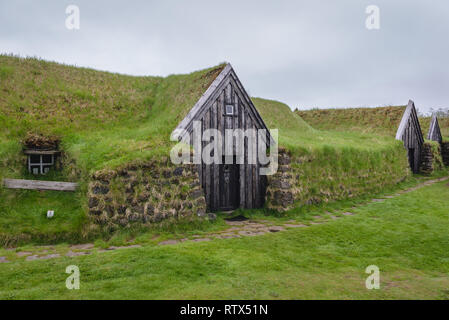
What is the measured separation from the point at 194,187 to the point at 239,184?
8.26 ft

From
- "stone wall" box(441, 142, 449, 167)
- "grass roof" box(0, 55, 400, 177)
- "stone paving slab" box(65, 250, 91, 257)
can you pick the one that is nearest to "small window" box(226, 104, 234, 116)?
"grass roof" box(0, 55, 400, 177)

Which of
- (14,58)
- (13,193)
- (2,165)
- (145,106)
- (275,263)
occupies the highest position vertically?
(14,58)

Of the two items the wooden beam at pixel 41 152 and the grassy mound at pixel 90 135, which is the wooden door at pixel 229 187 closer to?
the grassy mound at pixel 90 135

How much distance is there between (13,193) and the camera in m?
8.60

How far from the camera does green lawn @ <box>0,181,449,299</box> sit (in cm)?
450

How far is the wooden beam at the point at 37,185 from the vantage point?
8678 mm

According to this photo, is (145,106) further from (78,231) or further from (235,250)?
(235,250)

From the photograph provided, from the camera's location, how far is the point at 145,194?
27.5 ft

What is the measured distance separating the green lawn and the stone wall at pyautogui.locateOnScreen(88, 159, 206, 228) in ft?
4.92

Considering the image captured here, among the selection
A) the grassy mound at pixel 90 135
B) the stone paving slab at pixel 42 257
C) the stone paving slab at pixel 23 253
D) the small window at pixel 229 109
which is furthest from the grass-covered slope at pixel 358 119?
the stone paving slab at pixel 23 253

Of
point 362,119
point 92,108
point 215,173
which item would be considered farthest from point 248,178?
point 362,119

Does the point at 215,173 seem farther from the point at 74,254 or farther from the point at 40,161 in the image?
the point at 40,161

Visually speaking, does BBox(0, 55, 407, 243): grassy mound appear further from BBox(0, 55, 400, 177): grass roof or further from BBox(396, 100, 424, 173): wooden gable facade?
BBox(396, 100, 424, 173): wooden gable facade
